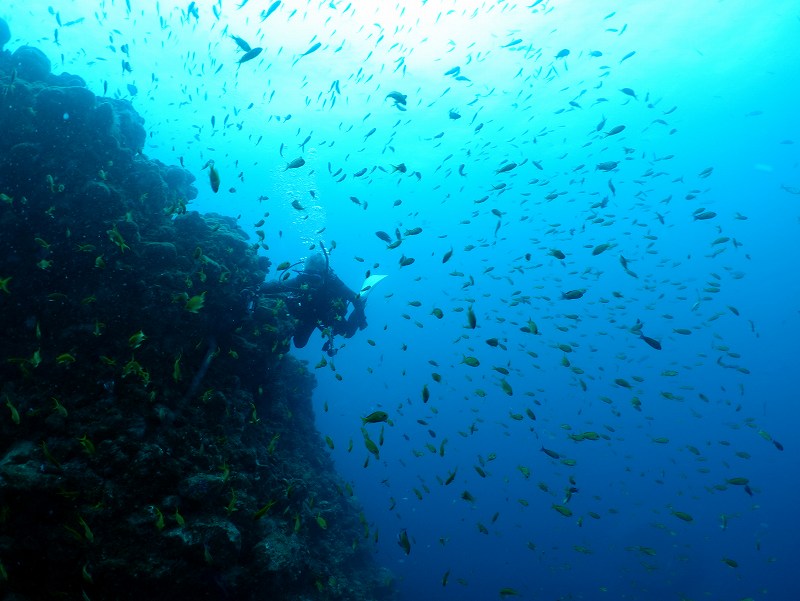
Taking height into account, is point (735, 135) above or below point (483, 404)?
above

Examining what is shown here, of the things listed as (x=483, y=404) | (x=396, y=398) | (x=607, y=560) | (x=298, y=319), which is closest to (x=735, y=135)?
(x=607, y=560)

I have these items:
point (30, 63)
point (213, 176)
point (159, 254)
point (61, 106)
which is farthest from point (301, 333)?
point (30, 63)

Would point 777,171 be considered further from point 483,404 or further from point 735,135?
point 483,404

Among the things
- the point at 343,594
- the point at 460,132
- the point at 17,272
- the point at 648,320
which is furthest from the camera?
the point at 648,320

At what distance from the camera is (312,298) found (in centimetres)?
1113

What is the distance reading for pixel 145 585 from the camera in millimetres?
4574

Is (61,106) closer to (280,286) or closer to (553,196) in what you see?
(280,286)

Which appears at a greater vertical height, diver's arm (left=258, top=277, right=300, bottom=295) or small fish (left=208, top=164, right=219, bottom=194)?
small fish (left=208, top=164, right=219, bottom=194)

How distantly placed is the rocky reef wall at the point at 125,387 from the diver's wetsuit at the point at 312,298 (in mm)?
953

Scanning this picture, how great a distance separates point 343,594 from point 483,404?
8378 cm

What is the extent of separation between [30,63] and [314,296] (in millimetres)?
9468

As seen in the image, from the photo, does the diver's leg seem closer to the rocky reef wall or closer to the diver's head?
the rocky reef wall

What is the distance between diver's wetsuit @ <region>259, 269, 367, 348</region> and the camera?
426 inches

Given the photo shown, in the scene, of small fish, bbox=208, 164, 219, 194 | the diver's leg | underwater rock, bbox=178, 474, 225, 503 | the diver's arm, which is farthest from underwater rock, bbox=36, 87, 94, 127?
underwater rock, bbox=178, 474, 225, 503
